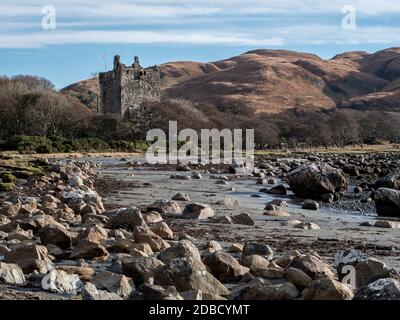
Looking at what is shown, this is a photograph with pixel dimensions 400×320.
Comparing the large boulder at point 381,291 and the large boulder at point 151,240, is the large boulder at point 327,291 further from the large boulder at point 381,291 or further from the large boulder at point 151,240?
the large boulder at point 151,240

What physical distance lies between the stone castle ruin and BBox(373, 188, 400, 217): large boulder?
2766 inches

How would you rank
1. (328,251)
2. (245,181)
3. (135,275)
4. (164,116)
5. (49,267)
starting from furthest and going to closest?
(164,116), (245,181), (328,251), (49,267), (135,275)

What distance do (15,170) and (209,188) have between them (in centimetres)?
813

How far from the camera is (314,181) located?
22.9m

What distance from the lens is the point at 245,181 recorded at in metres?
29.2

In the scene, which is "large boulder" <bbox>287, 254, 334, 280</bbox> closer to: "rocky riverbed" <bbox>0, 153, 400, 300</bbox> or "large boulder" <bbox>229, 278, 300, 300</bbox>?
"rocky riverbed" <bbox>0, 153, 400, 300</bbox>

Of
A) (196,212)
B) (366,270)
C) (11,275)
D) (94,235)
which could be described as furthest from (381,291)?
(196,212)

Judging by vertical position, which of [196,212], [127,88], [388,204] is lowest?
[388,204]

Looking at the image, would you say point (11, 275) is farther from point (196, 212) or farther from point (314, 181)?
point (314, 181)

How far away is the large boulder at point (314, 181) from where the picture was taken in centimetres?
2278

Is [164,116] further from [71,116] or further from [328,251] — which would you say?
[328,251]

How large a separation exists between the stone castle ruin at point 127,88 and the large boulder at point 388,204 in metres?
→ 70.3

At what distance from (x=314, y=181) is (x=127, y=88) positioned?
68.7 m
